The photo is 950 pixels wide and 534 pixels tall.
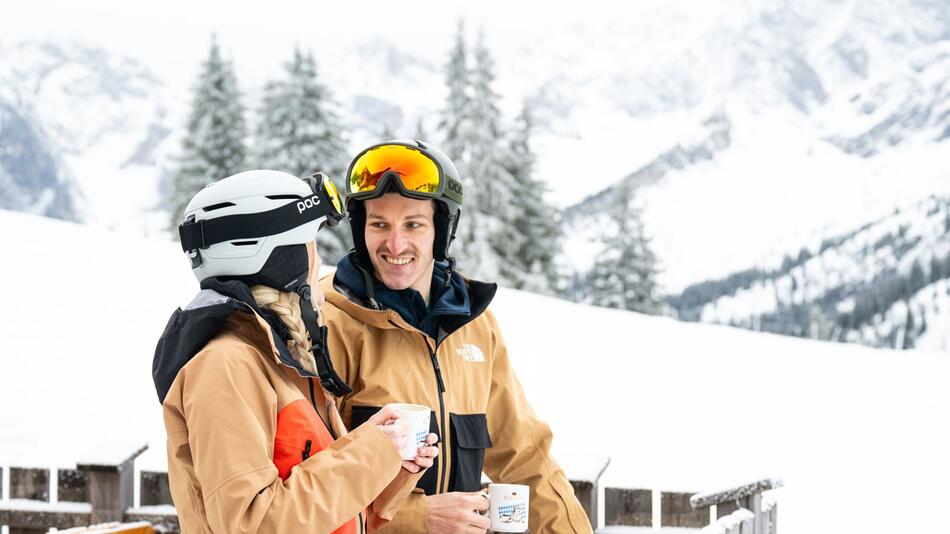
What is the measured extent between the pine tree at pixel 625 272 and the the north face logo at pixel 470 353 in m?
33.5

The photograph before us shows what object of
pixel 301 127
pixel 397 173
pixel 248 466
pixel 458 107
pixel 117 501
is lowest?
pixel 117 501

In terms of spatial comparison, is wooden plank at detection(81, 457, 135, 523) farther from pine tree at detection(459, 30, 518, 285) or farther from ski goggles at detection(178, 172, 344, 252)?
pine tree at detection(459, 30, 518, 285)

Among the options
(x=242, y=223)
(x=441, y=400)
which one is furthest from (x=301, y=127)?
(x=242, y=223)

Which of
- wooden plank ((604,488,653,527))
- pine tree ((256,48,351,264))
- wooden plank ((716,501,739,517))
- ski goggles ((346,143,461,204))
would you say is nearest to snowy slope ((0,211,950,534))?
wooden plank ((604,488,653,527))

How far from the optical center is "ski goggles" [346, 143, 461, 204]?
3.22 meters

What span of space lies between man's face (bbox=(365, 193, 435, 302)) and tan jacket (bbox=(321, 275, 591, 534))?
7.4 inches

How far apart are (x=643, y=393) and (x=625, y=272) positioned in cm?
2664

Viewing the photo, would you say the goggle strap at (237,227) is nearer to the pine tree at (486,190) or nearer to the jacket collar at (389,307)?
the jacket collar at (389,307)

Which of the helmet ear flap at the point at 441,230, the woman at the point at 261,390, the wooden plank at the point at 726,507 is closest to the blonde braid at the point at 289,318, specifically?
the woman at the point at 261,390

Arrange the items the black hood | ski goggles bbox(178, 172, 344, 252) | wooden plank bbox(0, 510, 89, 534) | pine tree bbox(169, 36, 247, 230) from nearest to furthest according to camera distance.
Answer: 1. the black hood
2. ski goggles bbox(178, 172, 344, 252)
3. wooden plank bbox(0, 510, 89, 534)
4. pine tree bbox(169, 36, 247, 230)

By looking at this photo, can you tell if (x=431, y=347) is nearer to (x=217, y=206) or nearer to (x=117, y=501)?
(x=217, y=206)

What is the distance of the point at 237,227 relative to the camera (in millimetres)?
2369

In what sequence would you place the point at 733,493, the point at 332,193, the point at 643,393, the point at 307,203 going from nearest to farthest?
the point at 307,203
the point at 332,193
the point at 733,493
the point at 643,393

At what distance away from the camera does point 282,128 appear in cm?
2892
